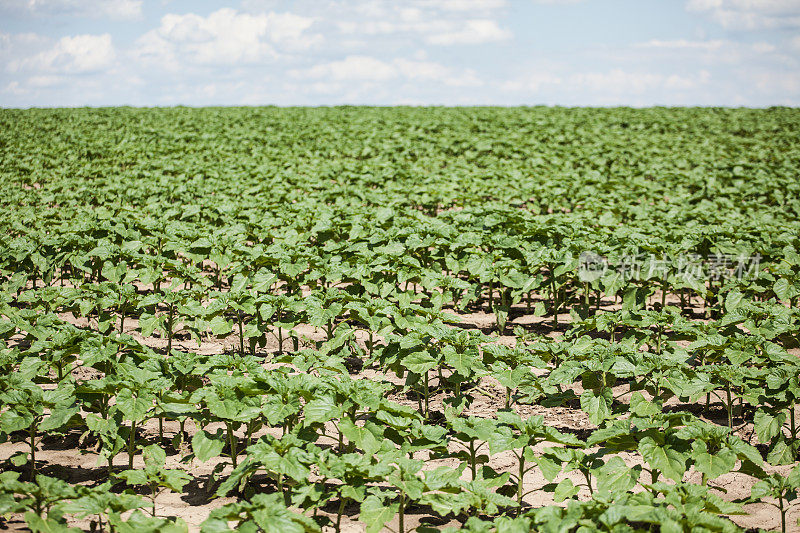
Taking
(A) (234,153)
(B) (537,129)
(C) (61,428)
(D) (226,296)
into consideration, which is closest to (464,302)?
(D) (226,296)

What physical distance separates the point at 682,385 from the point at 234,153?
17838mm

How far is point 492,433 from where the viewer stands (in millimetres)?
3279

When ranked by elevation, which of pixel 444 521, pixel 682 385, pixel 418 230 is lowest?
pixel 444 521

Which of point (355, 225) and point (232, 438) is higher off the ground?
point (355, 225)

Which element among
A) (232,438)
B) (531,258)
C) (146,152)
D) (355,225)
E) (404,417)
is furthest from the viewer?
(146,152)

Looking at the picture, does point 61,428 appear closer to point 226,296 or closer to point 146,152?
point 226,296

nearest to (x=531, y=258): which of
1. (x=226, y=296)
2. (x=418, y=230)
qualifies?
(x=418, y=230)

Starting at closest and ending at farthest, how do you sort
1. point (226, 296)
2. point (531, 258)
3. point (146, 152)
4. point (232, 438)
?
point (232, 438)
point (226, 296)
point (531, 258)
point (146, 152)

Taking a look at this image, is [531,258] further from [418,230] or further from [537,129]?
[537,129]

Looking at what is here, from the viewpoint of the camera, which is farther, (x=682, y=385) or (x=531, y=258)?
(x=531, y=258)

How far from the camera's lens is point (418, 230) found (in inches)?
275

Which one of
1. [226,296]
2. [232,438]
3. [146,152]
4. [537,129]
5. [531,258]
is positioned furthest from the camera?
[537,129]

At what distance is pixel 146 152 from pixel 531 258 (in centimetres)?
1563

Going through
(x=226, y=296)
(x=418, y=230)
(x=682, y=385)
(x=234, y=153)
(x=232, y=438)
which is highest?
(x=234, y=153)
